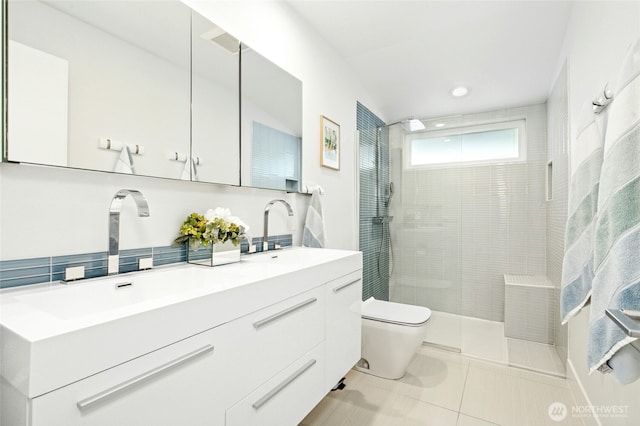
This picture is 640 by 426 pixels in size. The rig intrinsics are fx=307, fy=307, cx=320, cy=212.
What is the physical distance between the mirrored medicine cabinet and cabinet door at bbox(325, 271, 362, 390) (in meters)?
0.71

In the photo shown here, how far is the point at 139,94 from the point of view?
119 cm

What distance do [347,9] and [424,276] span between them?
228 centimetres

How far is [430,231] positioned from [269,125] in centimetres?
186

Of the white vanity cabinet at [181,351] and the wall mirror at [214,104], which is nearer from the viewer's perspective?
the white vanity cabinet at [181,351]

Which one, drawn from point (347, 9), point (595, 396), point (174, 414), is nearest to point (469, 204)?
point (595, 396)

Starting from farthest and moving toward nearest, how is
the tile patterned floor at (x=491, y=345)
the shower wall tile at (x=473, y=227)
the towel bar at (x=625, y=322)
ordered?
1. the shower wall tile at (x=473, y=227)
2. the tile patterned floor at (x=491, y=345)
3. the towel bar at (x=625, y=322)

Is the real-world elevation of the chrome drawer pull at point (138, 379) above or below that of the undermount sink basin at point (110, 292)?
below

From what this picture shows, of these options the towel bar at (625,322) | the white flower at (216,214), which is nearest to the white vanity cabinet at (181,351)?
the white flower at (216,214)

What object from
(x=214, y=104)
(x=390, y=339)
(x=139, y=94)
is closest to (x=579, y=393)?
(x=390, y=339)

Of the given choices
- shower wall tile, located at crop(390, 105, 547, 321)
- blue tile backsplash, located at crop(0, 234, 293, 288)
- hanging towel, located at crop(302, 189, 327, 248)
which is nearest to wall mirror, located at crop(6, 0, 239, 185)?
blue tile backsplash, located at crop(0, 234, 293, 288)

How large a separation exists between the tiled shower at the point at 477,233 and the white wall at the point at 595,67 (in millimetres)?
403

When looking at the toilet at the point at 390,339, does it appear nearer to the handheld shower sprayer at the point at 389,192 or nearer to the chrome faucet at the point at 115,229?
the handheld shower sprayer at the point at 389,192

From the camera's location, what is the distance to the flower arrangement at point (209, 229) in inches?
51.6

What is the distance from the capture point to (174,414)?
76cm
